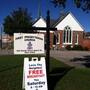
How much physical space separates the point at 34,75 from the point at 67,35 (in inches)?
1967

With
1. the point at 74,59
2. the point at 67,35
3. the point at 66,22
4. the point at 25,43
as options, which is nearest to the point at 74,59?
the point at 74,59

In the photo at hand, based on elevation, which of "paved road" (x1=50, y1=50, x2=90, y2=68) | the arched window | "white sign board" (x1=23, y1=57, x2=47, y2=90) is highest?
the arched window

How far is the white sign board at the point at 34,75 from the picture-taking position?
10.2 metres

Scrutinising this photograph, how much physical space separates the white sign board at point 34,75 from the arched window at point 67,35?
4833 centimetres

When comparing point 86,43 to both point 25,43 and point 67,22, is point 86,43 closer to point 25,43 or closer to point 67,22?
point 67,22

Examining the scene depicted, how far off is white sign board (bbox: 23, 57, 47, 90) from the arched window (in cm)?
4833

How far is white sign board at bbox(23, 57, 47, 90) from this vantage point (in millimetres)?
10156

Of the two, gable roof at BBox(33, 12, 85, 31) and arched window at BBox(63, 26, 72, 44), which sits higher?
gable roof at BBox(33, 12, 85, 31)

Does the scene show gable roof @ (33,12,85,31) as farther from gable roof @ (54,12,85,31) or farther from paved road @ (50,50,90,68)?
paved road @ (50,50,90,68)

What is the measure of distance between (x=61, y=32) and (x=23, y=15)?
7.98m

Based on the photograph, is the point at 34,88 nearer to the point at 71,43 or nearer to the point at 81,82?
the point at 81,82

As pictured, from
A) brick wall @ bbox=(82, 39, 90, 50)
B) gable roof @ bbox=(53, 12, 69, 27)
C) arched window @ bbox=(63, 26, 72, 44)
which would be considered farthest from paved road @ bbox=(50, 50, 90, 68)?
gable roof @ bbox=(53, 12, 69, 27)

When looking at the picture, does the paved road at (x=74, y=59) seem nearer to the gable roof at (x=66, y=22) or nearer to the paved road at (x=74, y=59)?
the paved road at (x=74, y=59)

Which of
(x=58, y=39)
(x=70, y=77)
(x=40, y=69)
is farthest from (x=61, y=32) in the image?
(x=40, y=69)
